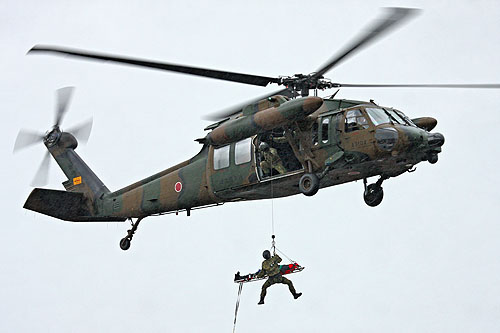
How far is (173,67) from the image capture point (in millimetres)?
17609

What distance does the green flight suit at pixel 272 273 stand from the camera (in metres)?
19.6

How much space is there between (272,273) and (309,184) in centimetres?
270

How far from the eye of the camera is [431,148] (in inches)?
699

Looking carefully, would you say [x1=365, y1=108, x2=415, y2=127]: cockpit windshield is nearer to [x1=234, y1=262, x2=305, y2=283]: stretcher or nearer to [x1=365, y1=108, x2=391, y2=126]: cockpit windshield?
[x1=365, y1=108, x2=391, y2=126]: cockpit windshield

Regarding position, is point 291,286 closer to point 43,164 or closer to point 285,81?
point 285,81

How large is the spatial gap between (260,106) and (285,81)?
0.86m

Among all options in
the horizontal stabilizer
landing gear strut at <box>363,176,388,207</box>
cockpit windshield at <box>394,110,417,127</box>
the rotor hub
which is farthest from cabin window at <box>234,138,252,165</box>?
the rotor hub

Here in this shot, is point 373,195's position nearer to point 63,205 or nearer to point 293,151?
point 293,151

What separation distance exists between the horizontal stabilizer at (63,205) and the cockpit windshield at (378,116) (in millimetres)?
8754

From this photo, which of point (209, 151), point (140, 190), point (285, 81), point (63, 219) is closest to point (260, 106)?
point (285, 81)

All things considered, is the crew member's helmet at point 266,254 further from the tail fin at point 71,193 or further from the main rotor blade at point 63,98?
the main rotor blade at point 63,98

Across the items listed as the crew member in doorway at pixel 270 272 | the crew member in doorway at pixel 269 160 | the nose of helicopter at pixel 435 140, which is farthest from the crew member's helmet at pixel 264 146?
the nose of helicopter at pixel 435 140

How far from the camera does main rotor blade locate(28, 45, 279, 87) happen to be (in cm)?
1681

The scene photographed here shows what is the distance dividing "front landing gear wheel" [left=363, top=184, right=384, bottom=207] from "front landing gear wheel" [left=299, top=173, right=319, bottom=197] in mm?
1887
